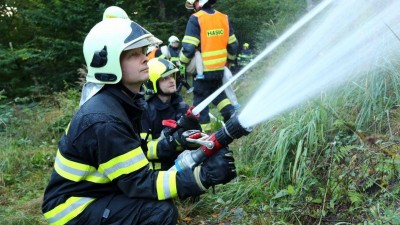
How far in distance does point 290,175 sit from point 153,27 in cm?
897

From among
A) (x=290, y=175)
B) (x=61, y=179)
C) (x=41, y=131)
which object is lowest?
(x=41, y=131)

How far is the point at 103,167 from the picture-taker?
245 centimetres

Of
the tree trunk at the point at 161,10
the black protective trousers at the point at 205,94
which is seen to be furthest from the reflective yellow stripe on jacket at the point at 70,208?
the tree trunk at the point at 161,10

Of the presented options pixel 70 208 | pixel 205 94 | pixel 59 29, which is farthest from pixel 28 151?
pixel 59 29

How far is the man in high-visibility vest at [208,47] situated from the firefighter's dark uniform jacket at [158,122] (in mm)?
1529

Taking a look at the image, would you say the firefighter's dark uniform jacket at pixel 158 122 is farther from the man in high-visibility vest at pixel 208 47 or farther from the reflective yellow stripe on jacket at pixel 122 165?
the man in high-visibility vest at pixel 208 47

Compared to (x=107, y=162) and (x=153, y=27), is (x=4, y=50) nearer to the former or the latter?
(x=153, y=27)

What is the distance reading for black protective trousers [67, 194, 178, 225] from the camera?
8.49 ft

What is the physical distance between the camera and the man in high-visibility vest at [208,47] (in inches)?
237

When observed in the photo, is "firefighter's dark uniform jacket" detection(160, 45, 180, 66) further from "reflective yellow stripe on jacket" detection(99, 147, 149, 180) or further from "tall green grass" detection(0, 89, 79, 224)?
"reflective yellow stripe on jacket" detection(99, 147, 149, 180)

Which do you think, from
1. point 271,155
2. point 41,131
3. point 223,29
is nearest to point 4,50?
→ point 41,131

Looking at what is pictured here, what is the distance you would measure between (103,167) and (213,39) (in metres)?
3.97

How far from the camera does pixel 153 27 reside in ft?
38.9

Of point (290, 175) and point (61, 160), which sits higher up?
point (61, 160)
